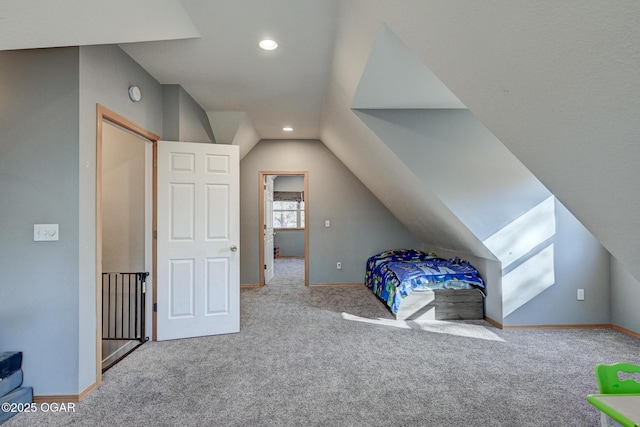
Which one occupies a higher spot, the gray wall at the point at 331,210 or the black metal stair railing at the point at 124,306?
the gray wall at the point at 331,210

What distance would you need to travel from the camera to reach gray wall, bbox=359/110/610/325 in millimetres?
3195

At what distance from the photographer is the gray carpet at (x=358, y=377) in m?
1.88

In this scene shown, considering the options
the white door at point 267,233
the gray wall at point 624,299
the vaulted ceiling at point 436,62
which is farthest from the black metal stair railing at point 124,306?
the gray wall at point 624,299

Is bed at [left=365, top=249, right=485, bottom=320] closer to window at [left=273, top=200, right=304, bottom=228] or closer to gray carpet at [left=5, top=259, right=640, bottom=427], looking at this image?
gray carpet at [left=5, top=259, right=640, bottom=427]

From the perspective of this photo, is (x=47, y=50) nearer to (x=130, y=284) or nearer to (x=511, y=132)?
(x=130, y=284)

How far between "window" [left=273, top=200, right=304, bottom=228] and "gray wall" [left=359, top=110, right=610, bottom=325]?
22.8ft

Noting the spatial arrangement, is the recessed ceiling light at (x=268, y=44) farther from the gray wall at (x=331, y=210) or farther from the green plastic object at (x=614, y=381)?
the gray wall at (x=331, y=210)

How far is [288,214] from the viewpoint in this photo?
10039 millimetres

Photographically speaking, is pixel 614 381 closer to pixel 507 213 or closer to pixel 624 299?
pixel 507 213

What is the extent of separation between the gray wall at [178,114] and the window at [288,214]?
6.30 meters

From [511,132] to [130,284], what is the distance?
3.57 m

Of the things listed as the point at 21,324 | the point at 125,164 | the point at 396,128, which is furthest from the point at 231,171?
the point at 21,324

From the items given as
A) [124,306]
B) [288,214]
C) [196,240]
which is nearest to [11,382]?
[124,306]

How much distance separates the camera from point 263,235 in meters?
5.54
